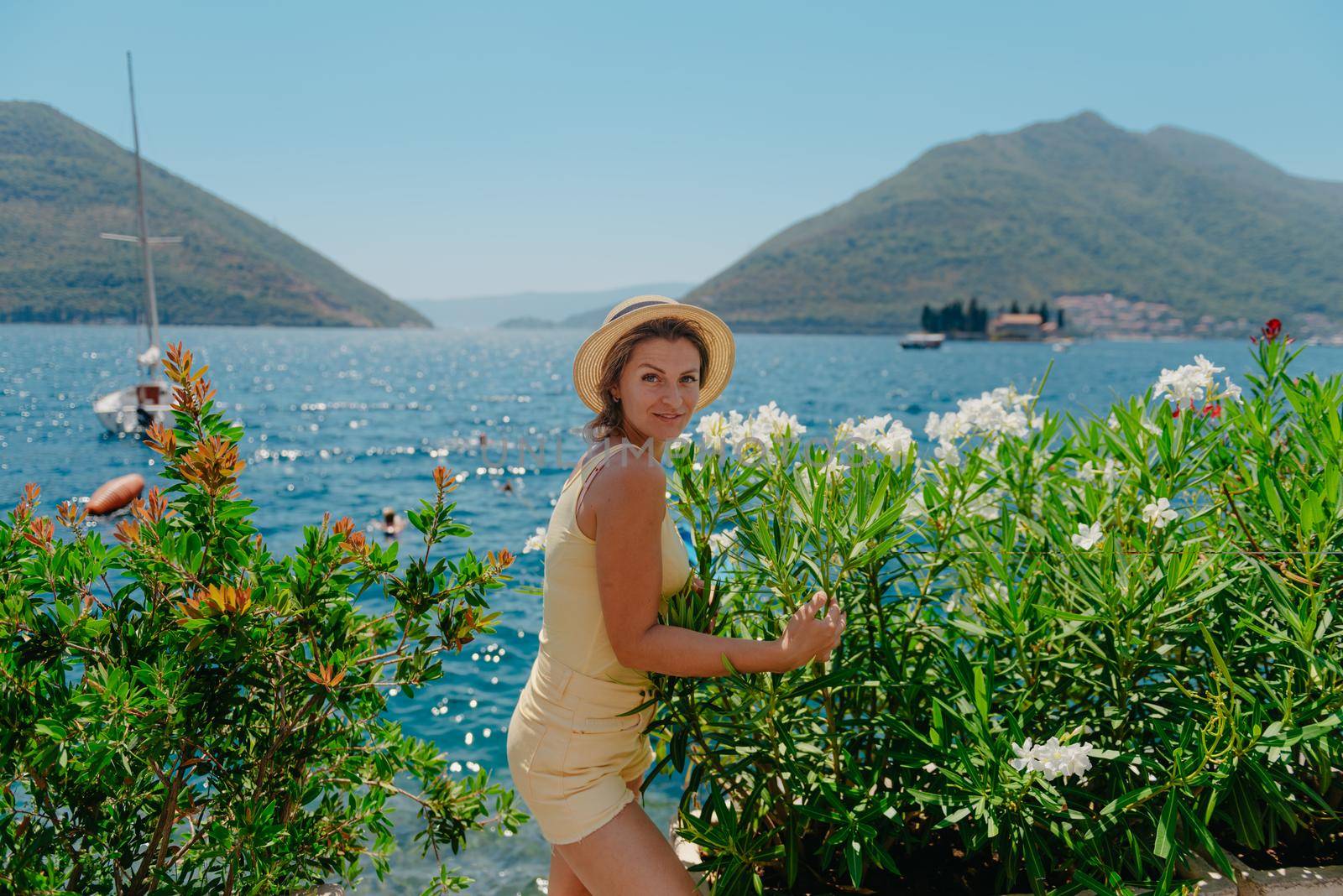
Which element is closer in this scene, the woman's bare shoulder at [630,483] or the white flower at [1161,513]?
the woman's bare shoulder at [630,483]

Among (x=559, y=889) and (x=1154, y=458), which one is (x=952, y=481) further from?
(x=559, y=889)

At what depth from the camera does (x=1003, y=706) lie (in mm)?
2145

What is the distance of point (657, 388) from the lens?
1.87 meters

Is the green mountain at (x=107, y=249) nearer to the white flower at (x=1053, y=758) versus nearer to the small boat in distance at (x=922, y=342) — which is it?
the small boat in distance at (x=922, y=342)

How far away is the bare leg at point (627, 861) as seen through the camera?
1750mm

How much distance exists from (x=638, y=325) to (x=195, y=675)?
134cm

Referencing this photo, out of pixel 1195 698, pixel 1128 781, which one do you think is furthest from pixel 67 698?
pixel 1195 698

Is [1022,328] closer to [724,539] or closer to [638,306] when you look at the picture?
[724,539]

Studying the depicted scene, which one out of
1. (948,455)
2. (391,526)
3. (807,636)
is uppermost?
(948,455)

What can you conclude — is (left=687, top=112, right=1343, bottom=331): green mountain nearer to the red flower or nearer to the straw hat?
the red flower

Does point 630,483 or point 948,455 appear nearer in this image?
point 630,483

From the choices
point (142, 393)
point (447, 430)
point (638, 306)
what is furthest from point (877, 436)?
point (447, 430)

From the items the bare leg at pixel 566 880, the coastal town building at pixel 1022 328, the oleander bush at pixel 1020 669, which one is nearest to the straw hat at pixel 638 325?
the oleander bush at pixel 1020 669

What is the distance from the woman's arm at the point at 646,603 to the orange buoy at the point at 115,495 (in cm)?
1977
